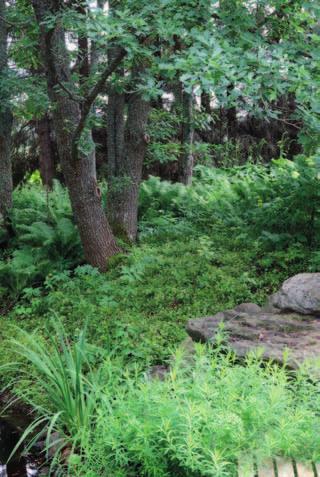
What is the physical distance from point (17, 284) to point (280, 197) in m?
3.60

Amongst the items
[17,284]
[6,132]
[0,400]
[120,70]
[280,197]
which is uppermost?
[120,70]

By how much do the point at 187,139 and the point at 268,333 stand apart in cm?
603

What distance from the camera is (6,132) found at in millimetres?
8156

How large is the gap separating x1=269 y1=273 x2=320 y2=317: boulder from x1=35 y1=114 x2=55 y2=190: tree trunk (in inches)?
343

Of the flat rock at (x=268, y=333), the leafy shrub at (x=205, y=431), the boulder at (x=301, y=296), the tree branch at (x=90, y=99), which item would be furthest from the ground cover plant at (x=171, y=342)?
the tree branch at (x=90, y=99)

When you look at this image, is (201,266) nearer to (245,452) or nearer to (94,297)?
(94,297)

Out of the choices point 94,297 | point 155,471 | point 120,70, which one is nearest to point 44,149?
Answer: point 120,70

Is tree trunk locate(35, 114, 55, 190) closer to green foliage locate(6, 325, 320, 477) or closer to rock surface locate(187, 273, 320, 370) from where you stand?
rock surface locate(187, 273, 320, 370)

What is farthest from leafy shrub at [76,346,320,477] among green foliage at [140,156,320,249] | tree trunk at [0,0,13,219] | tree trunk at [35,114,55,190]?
tree trunk at [35,114,55,190]

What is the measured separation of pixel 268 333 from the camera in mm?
4102

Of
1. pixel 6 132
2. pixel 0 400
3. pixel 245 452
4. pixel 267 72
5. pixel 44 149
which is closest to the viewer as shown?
pixel 245 452

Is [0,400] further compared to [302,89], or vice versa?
[0,400]

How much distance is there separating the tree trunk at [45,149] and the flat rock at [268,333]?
882 centimetres

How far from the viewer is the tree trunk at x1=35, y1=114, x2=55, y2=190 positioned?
40.4ft
